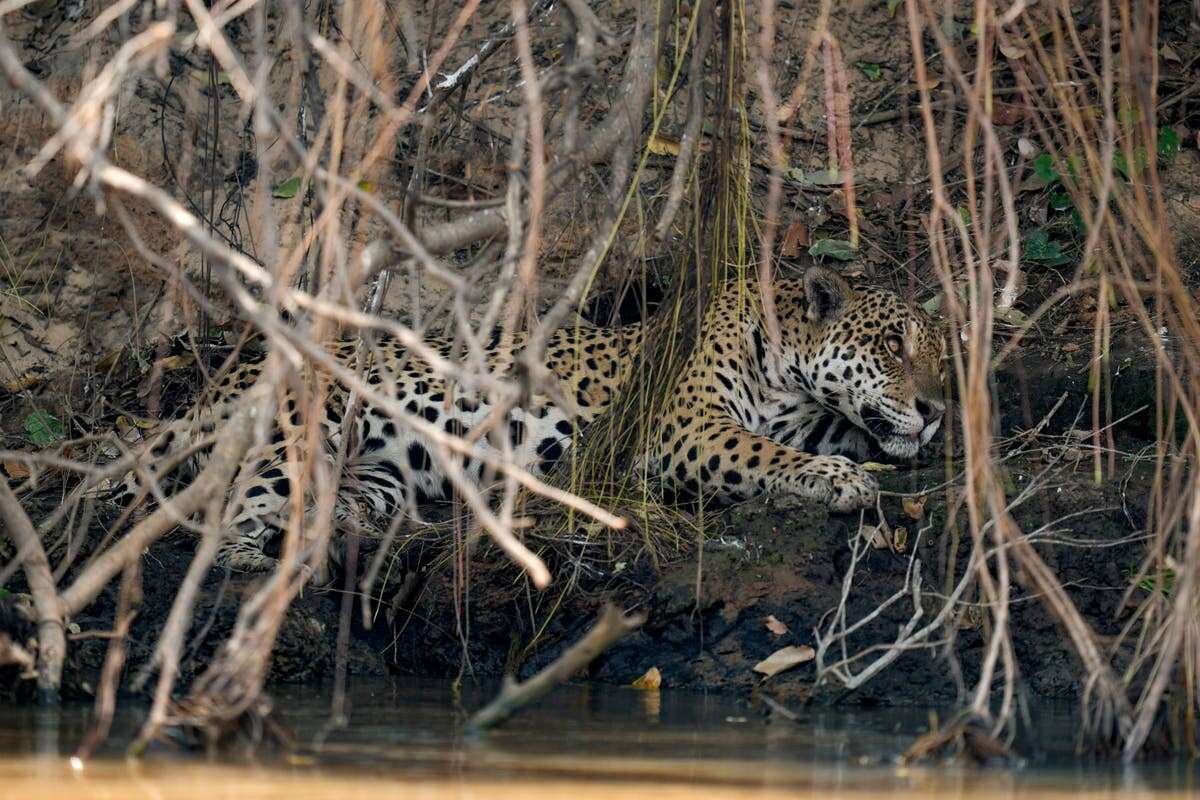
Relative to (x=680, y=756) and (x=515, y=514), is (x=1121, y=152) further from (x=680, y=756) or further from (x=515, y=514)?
(x=680, y=756)

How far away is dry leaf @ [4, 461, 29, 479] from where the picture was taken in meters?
7.82

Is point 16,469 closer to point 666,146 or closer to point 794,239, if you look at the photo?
point 666,146

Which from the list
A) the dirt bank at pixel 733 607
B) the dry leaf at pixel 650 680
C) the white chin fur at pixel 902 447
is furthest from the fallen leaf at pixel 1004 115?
the dry leaf at pixel 650 680

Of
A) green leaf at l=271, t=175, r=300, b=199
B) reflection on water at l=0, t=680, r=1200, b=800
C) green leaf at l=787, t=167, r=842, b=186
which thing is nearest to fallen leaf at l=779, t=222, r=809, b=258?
green leaf at l=787, t=167, r=842, b=186

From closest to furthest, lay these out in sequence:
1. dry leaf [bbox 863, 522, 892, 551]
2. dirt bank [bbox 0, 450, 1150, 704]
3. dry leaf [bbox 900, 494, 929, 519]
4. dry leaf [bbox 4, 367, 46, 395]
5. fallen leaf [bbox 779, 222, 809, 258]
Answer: dirt bank [bbox 0, 450, 1150, 704]
dry leaf [bbox 863, 522, 892, 551]
dry leaf [bbox 900, 494, 929, 519]
dry leaf [bbox 4, 367, 46, 395]
fallen leaf [bbox 779, 222, 809, 258]

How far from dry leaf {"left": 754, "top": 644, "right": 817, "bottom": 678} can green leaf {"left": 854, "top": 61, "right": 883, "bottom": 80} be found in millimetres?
4926

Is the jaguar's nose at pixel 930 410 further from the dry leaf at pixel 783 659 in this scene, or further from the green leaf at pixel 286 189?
the green leaf at pixel 286 189

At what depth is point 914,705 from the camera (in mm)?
5844

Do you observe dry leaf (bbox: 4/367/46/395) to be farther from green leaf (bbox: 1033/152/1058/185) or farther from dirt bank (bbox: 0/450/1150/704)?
green leaf (bbox: 1033/152/1058/185)

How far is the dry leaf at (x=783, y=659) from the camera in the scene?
20.2 ft

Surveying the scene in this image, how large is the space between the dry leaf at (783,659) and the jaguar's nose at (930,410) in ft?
6.56

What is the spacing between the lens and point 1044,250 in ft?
30.2

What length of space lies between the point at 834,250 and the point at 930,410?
170 centimetres

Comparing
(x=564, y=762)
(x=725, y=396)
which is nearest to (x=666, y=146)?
(x=725, y=396)
